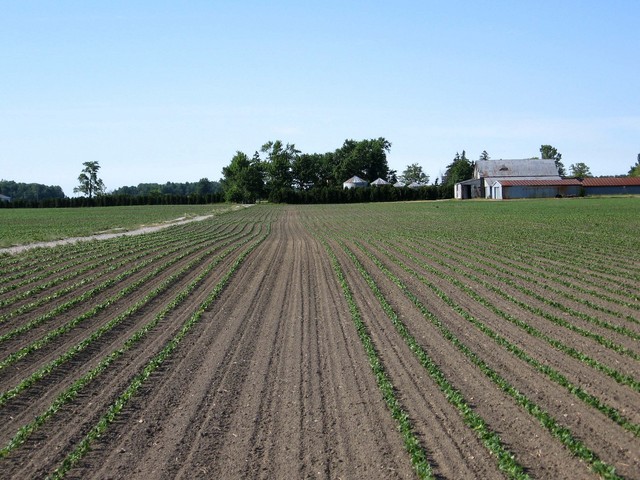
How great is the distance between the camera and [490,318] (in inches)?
498

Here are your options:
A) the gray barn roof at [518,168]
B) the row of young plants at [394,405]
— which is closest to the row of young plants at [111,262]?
the row of young plants at [394,405]

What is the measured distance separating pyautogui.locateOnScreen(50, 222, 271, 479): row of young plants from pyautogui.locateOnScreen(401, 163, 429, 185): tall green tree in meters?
167

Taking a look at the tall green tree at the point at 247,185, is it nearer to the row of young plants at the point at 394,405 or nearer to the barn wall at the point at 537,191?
the barn wall at the point at 537,191

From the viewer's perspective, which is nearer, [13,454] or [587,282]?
[13,454]

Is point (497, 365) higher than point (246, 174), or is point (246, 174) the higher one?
point (246, 174)

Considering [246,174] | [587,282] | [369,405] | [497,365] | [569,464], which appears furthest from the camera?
[246,174]

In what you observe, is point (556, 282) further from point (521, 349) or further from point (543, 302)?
point (521, 349)

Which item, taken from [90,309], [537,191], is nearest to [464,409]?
[90,309]

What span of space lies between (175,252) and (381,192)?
89.7 meters

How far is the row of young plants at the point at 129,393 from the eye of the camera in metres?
6.54

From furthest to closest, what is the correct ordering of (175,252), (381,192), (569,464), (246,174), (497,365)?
(246,174) < (381,192) < (175,252) < (497,365) < (569,464)

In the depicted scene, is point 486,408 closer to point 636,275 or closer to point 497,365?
point 497,365

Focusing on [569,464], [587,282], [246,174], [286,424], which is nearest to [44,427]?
[286,424]

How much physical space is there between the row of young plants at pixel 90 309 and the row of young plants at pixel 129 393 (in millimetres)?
2286
